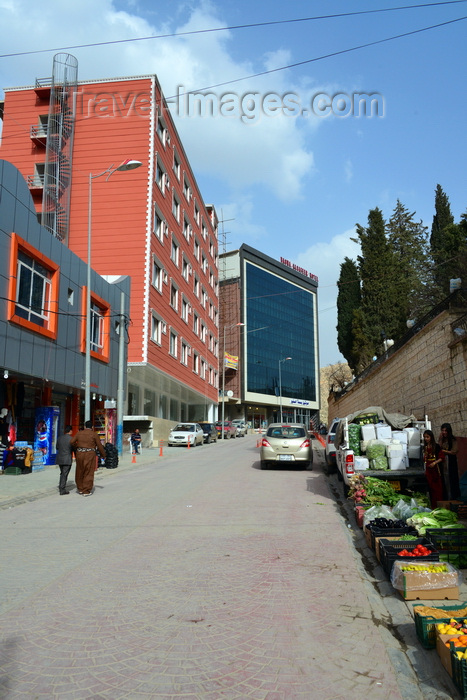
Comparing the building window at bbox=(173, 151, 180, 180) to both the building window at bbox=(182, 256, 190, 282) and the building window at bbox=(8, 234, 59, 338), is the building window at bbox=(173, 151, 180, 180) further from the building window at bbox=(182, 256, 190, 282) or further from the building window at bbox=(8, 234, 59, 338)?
the building window at bbox=(8, 234, 59, 338)

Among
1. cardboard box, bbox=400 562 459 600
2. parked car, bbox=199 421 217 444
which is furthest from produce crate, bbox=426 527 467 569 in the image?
parked car, bbox=199 421 217 444

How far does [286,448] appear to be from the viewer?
18719 millimetres

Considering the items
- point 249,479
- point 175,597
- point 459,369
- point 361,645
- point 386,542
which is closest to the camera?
point 361,645

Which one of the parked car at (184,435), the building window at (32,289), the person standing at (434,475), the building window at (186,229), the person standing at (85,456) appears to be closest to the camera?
the person standing at (434,475)

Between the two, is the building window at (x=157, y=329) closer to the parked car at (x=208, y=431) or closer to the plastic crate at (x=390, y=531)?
the parked car at (x=208, y=431)

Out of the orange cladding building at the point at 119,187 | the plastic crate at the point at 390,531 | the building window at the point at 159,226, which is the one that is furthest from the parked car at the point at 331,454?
the building window at the point at 159,226

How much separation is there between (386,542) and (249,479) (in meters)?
9.71

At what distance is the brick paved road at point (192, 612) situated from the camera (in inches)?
137

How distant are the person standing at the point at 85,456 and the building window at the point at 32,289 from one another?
18.3ft

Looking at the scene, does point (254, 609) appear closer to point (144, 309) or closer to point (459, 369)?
point (459, 369)

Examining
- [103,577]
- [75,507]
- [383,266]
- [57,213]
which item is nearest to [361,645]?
[103,577]

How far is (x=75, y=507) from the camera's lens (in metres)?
11.3

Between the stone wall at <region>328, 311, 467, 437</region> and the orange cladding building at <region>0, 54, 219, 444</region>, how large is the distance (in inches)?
596

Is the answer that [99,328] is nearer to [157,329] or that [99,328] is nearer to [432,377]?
[157,329]
